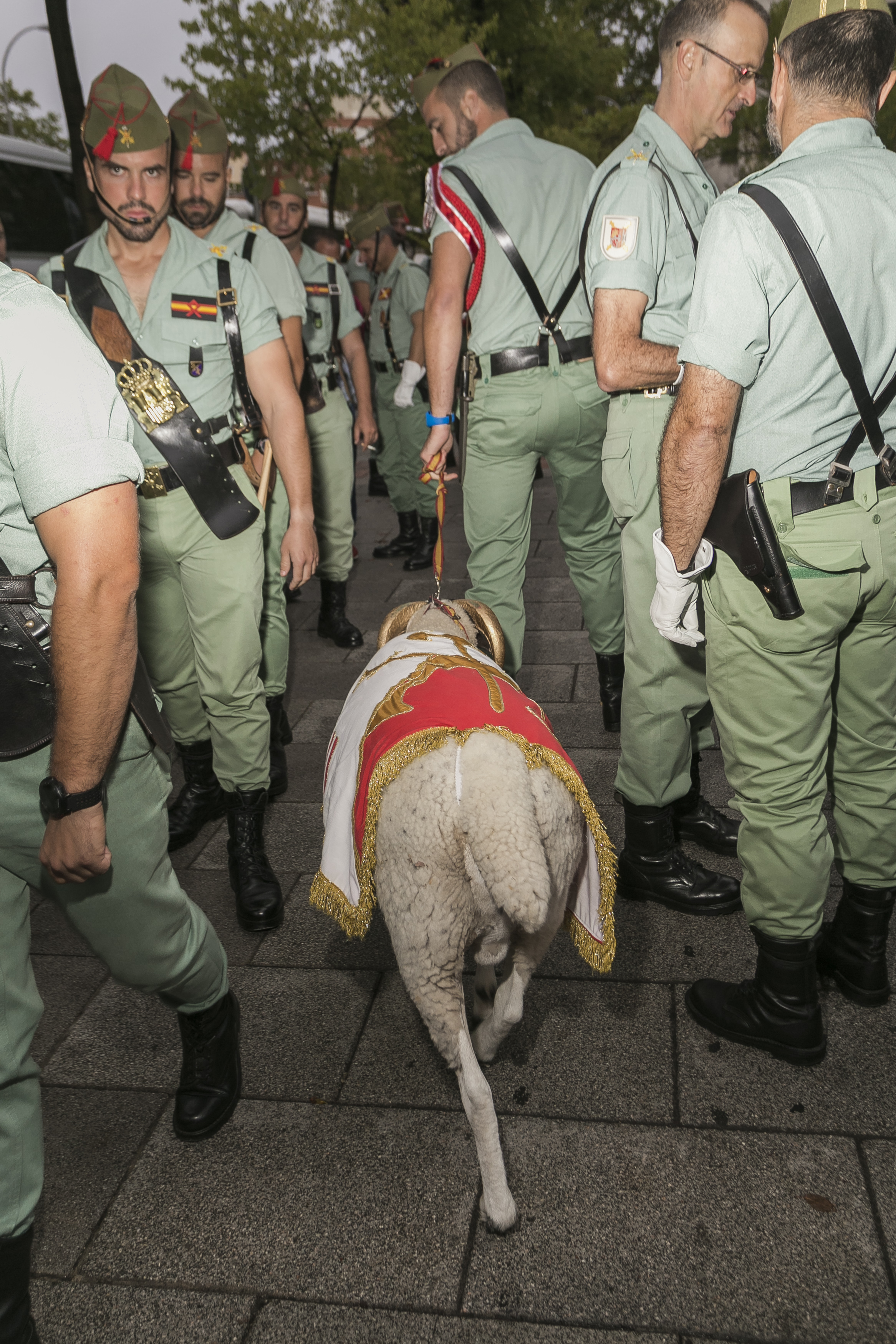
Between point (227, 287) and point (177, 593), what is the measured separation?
1040 mm

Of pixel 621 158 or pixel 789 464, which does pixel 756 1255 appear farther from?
pixel 621 158

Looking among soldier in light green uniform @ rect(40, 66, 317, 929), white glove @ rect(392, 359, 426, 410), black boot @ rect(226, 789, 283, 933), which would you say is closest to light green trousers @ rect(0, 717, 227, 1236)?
black boot @ rect(226, 789, 283, 933)

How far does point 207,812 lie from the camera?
4.08 meters

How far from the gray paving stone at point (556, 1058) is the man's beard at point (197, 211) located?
3.53 m

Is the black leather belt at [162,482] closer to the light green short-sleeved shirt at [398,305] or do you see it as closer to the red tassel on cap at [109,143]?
the red tassel on cap at [109,143]

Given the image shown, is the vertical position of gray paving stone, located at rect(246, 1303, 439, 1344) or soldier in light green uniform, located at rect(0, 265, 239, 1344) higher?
soldier in light green uniform, located at rect(0, 265, 239, 1344)

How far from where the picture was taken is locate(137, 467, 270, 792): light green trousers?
3289 millimetres

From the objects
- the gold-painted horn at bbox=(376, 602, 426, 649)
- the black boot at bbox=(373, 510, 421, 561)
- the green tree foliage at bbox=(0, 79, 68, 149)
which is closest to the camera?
the gold-painted horn at bbox=(376, 602, 426, 649)

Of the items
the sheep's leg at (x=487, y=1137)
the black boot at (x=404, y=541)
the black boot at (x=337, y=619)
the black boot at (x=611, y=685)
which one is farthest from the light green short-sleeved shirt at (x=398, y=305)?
the sheep's leg at (x=487, y=1137)

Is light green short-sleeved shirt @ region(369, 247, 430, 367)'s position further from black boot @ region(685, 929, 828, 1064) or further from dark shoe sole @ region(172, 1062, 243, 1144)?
dark shoe sole @ region(172, 1062, 243, 1144)

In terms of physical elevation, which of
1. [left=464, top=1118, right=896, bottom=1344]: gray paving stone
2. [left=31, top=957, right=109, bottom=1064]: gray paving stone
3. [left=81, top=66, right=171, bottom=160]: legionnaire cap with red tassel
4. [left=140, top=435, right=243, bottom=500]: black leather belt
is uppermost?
[left=81, top=66, right=171, bottom=160]: legionnaire cap with red tassel

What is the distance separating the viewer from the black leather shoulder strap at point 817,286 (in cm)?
204

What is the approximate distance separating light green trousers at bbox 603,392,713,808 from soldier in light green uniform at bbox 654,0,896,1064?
0.53m

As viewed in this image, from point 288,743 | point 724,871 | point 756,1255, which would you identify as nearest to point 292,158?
point 288,743
